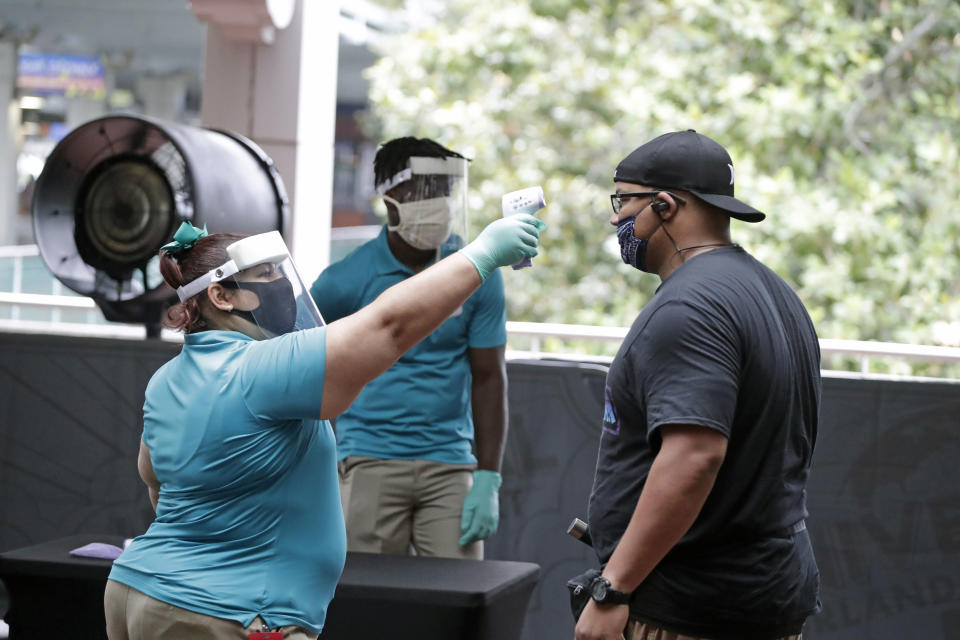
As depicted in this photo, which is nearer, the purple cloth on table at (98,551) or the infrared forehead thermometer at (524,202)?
the infrared forehead thermometer at (524,202)

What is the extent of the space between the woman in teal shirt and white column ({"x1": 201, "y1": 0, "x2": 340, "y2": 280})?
11.0 feet

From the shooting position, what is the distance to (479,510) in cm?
320

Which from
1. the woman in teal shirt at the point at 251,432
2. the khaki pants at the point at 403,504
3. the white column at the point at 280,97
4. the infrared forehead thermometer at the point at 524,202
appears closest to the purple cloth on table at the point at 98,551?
the khaki pants at the point at 403,504

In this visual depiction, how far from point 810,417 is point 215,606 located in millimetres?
1049

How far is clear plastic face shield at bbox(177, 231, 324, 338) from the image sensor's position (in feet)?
6.49

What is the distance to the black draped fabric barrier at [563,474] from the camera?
12.8 ft

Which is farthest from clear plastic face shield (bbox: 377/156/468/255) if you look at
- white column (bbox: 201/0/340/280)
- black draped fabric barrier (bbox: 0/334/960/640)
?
white column (bbox: 201/0/340/280)

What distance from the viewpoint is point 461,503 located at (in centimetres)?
324

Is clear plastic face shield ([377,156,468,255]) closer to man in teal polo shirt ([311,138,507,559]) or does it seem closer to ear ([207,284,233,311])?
man in teal polo shirt ([311,138,507,559])

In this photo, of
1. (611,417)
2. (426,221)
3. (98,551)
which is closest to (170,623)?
(611,417)

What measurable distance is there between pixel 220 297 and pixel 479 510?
4.54ft

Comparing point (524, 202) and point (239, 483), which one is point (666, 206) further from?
point (239, 483)

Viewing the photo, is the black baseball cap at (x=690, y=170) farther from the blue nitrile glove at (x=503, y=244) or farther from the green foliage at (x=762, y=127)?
the green foliage at (x=762, y=127)

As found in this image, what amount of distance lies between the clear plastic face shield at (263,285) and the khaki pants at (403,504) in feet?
3.78
